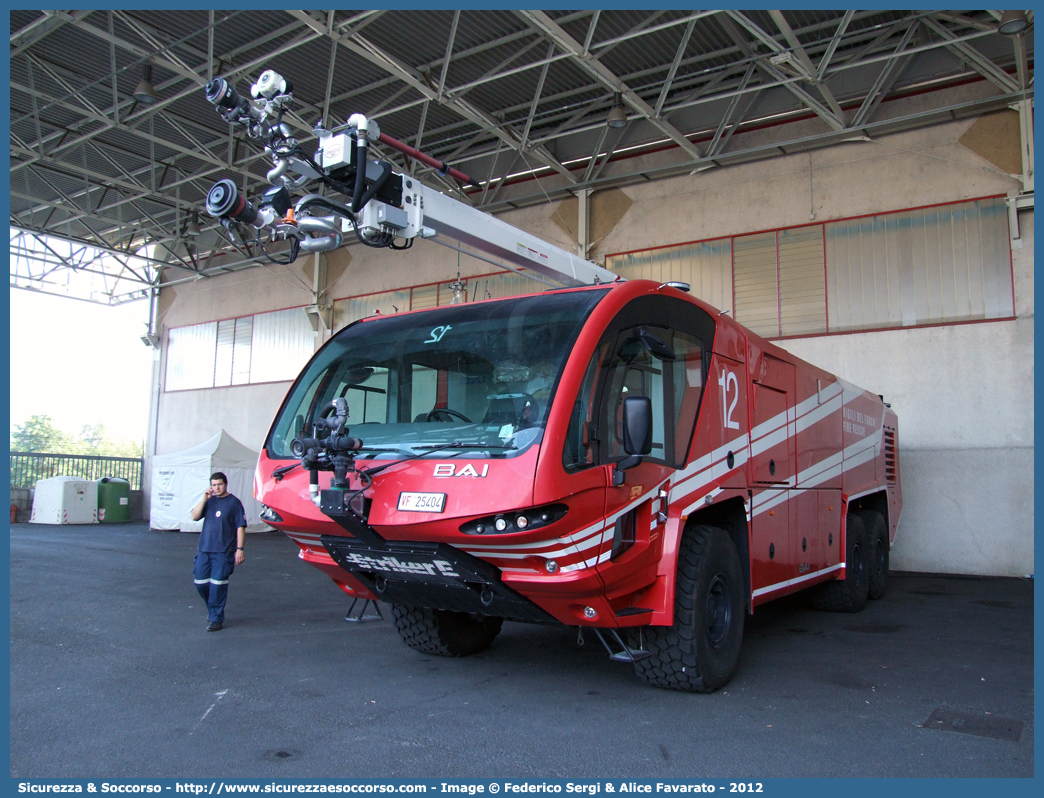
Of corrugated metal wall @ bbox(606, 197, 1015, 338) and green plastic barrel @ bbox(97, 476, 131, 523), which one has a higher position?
corrugated metal wall @ bbox(606, 197, 1015, 338)

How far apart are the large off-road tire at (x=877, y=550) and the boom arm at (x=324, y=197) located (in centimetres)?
614

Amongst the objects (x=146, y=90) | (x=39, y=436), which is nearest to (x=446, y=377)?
(x=146, y=90)

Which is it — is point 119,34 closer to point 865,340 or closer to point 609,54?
point 609,54

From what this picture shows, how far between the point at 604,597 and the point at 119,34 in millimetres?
13295

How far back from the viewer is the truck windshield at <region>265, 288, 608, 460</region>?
4.39m

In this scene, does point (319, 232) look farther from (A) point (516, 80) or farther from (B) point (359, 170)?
(A) point (516, 80)

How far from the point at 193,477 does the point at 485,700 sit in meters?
16.1

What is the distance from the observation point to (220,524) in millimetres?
7457

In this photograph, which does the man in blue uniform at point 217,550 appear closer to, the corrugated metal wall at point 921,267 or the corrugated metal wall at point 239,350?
the corrugated metal wall at point 921,267

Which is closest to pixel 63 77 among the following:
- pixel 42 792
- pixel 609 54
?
pixel 609 54

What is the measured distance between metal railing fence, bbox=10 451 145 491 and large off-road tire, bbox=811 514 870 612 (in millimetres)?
22424

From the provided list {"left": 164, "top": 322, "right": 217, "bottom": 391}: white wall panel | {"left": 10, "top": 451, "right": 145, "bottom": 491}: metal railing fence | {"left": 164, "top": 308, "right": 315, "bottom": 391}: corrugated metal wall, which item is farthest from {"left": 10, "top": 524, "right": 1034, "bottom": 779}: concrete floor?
{"left": 10, "top": 451, "right": 145, "bottom": 491}: metal railing fence

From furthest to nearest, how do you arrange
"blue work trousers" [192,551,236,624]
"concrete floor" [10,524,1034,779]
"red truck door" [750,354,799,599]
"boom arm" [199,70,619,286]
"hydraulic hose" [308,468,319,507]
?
"blue work trousers" [192,551,236,624]
"red truck door" [750,354,799,599]
"boom arm" [199,70,619,286]
"hydraulic hose" [308,468,319,507]
"concrete floor" [10,524,1034,779]

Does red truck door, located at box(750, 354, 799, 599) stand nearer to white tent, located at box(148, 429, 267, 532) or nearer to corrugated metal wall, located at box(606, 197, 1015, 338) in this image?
corrugated metal wall, located at box(606, 197, 1015, 338)
